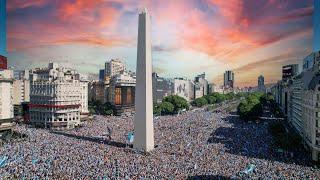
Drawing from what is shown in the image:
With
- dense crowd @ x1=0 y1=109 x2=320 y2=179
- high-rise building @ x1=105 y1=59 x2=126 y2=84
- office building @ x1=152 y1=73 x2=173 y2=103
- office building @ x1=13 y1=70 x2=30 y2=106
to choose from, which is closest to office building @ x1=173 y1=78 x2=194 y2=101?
office building @ x1=152 y1=73 x2=173 y2=103

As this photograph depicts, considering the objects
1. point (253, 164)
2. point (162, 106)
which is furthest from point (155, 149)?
point (162, 106)

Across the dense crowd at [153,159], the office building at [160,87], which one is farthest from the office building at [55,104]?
the office building at [160,87]

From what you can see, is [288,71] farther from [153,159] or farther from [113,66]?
[113,66]

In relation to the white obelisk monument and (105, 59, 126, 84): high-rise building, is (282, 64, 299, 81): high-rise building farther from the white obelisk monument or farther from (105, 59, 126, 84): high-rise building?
(105, 59, 126, 84): high-rise building

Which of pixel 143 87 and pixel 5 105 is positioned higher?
pixel 143 87

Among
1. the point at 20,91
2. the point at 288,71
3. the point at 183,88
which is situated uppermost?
the point at 288,71

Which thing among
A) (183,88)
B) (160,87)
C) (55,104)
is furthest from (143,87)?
(183,88)

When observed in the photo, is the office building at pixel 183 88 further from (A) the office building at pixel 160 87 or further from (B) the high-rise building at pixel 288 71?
(B) the high-rise building at pixel 288 71
